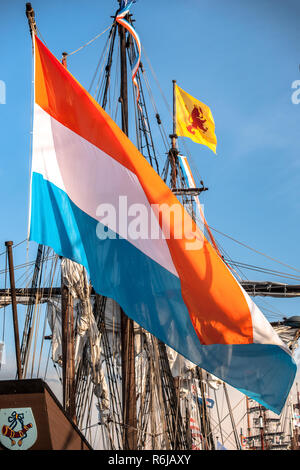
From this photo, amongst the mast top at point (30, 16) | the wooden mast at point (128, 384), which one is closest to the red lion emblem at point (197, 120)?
the wooden mast at point (128, 384)

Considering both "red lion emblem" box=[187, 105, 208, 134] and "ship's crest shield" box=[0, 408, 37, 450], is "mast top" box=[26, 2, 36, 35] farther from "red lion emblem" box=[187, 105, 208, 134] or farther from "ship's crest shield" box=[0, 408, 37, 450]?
"red lion emblem" box=[187, 105, 208, 134]

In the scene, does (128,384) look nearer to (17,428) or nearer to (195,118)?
(17,428)

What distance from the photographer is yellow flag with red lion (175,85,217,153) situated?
2486cm

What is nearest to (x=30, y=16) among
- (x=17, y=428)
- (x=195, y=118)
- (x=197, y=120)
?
(x=17, y=428)

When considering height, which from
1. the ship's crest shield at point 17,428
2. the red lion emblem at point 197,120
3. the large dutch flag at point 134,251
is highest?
the red lion emblem at point 197,120

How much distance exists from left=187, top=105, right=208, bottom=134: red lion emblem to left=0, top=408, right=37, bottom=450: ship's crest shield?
20.2 m

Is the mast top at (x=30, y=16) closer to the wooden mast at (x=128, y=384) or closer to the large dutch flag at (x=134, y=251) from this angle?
the large dutch flag at (x=134, y=251)

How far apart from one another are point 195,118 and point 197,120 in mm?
145

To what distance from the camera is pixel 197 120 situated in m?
25.1

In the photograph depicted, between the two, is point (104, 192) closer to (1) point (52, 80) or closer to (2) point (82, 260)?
(2) point (82, 260)

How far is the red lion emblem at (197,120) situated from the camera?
2497 cm
